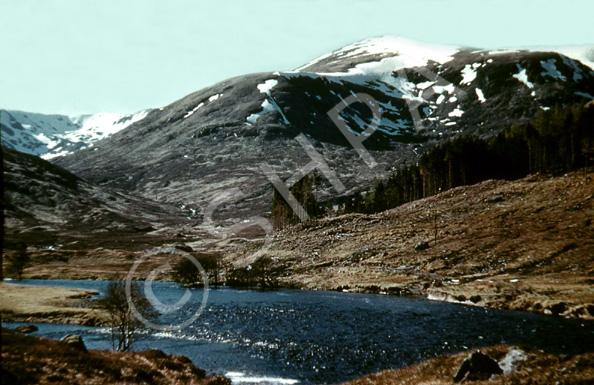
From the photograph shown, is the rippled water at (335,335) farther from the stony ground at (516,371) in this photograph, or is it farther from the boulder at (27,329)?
the stony ground at (516,371)

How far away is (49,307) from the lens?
216 feet

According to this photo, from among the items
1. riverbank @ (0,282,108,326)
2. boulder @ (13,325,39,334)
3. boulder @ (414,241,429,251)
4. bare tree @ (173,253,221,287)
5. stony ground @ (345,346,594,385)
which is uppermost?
stony ground @ (345,346,594,385)

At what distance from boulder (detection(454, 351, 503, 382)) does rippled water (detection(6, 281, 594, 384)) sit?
432 inches

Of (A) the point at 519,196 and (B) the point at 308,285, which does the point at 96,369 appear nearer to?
(B) the point at 308,285

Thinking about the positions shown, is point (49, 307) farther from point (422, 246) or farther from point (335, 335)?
point (422, 246)

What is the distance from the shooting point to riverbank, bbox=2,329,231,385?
20.2 metres

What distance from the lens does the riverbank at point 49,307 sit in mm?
59531

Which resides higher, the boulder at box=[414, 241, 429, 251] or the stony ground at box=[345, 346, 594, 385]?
the stony ground at box=[345, 346, 594, 385]

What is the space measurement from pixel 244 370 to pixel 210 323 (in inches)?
893

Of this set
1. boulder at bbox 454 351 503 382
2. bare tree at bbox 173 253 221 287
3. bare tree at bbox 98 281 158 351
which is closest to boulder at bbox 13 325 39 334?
bare tree at bbox 98 281 158 351

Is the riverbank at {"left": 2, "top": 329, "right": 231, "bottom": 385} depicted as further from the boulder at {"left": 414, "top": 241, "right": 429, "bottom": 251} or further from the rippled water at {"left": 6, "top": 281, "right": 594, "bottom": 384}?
the boulder at {"left": 414, "top": 241, "right": 429, "bottom": 251}

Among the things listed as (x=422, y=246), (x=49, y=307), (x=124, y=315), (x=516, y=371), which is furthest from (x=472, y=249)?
(x=49, y=307)

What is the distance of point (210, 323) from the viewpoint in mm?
56875

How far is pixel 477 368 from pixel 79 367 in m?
24.0
